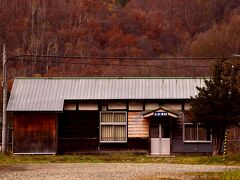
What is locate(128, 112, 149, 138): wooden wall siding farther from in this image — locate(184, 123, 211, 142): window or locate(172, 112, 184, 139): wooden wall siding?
locate(184, 123, 211, 142): window

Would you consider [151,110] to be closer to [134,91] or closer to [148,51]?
[134,91]

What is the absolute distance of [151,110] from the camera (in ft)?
113

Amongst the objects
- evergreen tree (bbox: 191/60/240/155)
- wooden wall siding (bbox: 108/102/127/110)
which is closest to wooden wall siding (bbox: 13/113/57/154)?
wooden wall siding (bbox: 108/102/127/110)

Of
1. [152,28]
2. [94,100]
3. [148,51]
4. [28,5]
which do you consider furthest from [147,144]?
[28,5]

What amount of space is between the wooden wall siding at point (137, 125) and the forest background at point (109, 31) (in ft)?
122

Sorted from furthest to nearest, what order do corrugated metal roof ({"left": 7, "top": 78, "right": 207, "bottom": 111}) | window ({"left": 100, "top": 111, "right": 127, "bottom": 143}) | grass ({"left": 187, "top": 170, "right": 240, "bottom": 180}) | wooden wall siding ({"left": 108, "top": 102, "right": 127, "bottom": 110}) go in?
wooden wall siding ({"left": 108, "top": 102, "right": 127, "bottom": 110}) → window ({"left": 100, "top": 111, "right": 127, "bottom": 143}) → corrugated metal roof ({"left": 7, "top": 78, "right": 207, "bottom": 111}) → grass ({"left": 187, "top": 170, "right": 240, "bottom": 180})

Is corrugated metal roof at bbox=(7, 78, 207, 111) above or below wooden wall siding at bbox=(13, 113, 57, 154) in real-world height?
above

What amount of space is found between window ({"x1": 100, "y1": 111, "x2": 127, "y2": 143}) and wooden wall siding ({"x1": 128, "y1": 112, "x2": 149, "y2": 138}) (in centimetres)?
33

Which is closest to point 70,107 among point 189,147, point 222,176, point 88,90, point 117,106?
point 88,90

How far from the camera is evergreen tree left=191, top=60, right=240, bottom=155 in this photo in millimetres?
28438

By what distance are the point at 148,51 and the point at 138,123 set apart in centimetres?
5810

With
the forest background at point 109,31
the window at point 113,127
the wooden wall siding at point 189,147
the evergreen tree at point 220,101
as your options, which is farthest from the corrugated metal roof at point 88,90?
the forest background at point 109,31

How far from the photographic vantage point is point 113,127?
3506 cm

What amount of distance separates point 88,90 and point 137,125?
12.5 ft
